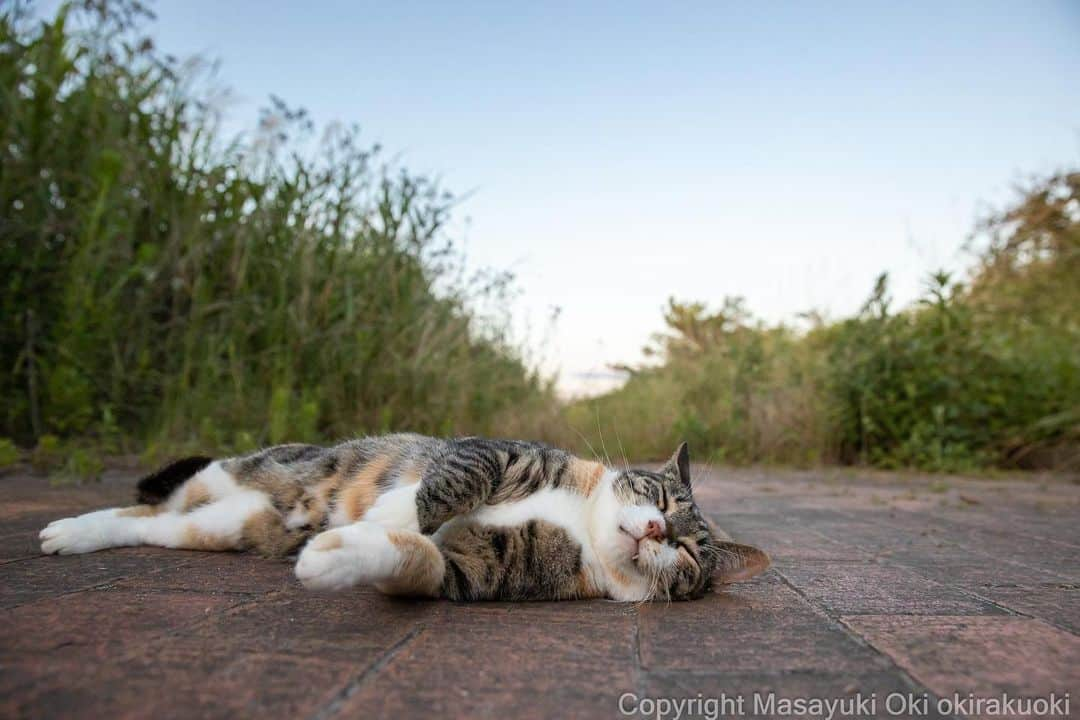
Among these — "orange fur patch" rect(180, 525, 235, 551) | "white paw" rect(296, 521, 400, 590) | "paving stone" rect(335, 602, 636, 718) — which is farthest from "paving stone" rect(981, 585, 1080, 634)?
"orange fur patch" rect(180, 525, 235, 551)

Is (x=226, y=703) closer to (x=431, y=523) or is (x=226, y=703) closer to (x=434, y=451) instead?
(x=431, y=523)

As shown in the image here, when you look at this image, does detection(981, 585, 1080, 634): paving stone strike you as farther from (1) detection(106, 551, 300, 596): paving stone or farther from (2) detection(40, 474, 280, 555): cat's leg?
(2) detection(40, 474, 280, 555): cat's leg

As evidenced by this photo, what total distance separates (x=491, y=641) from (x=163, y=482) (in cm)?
159

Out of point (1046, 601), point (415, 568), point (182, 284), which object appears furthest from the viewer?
point (182, 284)

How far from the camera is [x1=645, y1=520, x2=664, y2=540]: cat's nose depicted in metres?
1.98

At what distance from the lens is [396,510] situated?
2.13 m

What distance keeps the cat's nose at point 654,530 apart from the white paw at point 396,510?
26.1 inches

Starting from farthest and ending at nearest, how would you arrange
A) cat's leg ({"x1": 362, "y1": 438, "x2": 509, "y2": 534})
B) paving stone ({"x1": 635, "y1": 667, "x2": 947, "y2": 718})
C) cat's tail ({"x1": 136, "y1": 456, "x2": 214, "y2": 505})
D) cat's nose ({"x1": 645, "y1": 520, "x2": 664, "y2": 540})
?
cat's tail ({"x1": 136, "y1": 456, "x2": 214, "y2": 505}) → cat's nose ({"x1": 645, "y1": 520, "x2": 664, "y2": 540}) → cat's leg ({"x1": 362, "y1": 438, "x2": 509, "y2": 534}) → paving stone ({"x1": 635, "y1": 667, "x2": 947, "y2": 718})

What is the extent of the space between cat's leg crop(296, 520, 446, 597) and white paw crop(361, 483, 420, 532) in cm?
33

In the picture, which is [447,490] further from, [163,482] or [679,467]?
[163,482]

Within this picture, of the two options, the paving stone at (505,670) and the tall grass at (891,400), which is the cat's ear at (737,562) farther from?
the tall grass at (891,400)

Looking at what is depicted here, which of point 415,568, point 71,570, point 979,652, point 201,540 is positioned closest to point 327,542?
point 415,568

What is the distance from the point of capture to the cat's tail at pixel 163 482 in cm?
241

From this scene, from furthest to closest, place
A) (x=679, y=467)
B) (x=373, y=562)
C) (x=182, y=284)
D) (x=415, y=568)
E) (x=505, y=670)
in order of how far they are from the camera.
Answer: (x=182, y=284) < (x=679, y=467) < (x=415, y=568) < (x=373, y=562) < (x=505, y=670)
